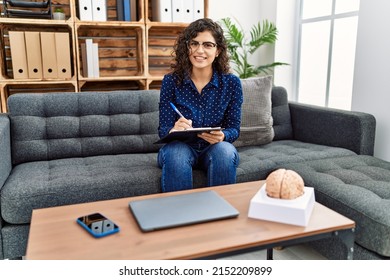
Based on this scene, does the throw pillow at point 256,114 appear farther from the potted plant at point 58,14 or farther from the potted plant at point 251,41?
the potted plant at point 58,14

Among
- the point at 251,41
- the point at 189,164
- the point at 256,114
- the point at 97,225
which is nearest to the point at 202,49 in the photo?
the point at 189,164

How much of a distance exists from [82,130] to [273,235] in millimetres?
1439

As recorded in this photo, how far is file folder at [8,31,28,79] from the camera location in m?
2.63

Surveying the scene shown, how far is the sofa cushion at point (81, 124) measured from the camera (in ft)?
6.65

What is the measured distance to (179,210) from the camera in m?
1.14

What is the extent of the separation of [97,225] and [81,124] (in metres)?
1.18

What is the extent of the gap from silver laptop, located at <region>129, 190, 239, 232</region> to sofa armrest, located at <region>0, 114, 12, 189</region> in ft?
2.71

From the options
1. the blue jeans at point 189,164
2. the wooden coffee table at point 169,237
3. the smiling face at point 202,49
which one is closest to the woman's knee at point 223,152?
the blue jeans at point 189,164

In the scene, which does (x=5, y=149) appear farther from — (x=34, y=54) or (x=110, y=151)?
(x=34, y=54)

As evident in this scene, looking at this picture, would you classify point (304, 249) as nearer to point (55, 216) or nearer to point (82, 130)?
point (55, 216)

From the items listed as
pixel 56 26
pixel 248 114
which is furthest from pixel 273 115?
pixel 56 26

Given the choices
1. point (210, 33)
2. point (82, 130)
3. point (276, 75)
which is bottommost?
point (82, 130)

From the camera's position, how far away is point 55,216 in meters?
1.15

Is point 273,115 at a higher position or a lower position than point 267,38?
lower
